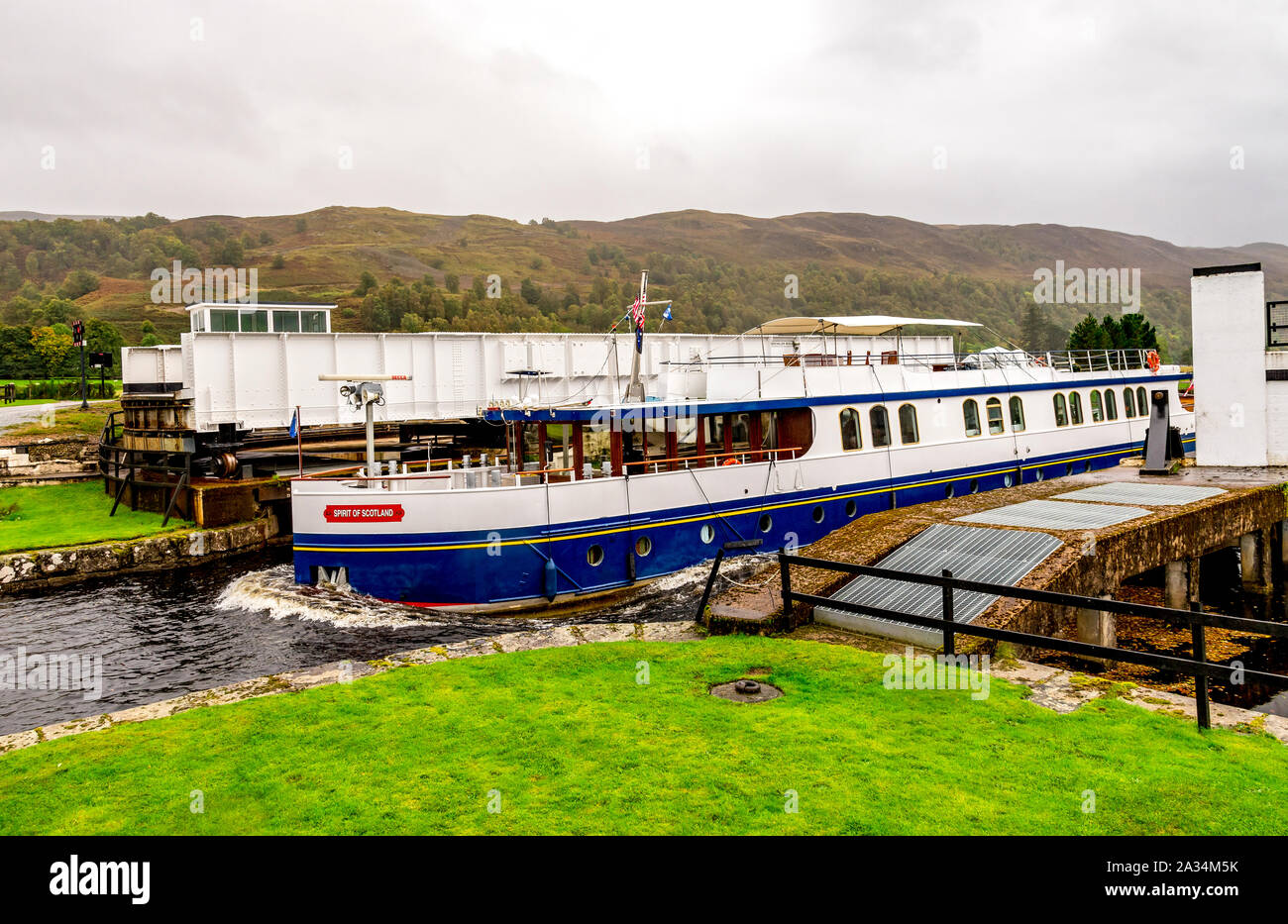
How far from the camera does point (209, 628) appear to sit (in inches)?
661

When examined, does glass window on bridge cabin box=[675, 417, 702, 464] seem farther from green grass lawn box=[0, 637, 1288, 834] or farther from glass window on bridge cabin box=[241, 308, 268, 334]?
glass window on bridge cabin box=[241, 308, 268, 334]

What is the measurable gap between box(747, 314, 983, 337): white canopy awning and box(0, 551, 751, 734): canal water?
27.5 feet

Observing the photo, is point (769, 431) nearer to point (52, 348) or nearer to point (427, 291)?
point (52, 348)

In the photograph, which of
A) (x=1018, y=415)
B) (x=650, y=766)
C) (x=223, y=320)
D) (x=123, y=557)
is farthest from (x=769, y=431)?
(x=223, y=320)

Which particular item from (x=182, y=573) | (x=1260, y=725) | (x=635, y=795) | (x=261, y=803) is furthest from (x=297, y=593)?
(x=1260, y=725)

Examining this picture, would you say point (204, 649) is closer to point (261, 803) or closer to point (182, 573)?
point (182, 573)

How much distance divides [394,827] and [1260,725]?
7.53m

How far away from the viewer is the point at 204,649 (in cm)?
1543

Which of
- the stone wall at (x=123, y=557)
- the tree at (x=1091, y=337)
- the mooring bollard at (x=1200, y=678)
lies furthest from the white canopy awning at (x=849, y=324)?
the tree at (x=1091, y=337)

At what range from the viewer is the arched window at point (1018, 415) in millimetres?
26578

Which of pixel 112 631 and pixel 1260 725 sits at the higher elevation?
Result: pixel 1260 725

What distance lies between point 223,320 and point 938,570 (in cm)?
2560

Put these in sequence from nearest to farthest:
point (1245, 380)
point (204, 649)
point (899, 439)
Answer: point (204, 649)
point (1245, 380)
point (899, 439)

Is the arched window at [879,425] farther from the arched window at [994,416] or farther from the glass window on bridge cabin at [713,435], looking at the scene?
the arched window at [994,416]
